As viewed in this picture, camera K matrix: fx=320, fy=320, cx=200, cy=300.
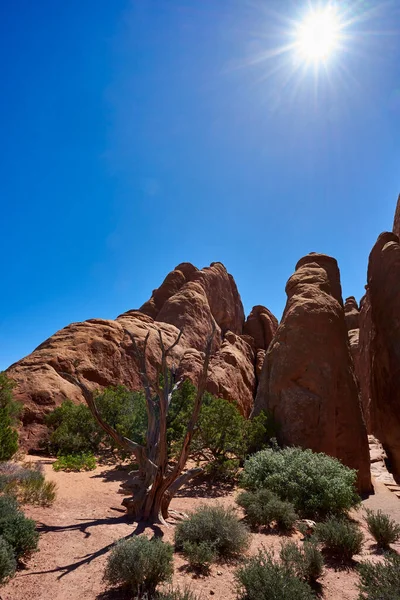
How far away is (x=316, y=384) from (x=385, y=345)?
11.6 m

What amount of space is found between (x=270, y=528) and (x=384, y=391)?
19716mm

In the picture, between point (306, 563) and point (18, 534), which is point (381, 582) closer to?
point (306, 563)

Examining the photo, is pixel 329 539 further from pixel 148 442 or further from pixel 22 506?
pixel 22 506

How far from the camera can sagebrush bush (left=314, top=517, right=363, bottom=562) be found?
7090 mm

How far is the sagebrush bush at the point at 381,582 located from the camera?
4582 mm

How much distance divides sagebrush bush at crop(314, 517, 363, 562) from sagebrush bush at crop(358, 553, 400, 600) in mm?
1787

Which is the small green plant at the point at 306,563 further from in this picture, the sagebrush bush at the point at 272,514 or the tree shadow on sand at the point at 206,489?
the tree shadow on sand at the point at 206,489

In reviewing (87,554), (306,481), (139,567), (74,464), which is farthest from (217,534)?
(74,464)

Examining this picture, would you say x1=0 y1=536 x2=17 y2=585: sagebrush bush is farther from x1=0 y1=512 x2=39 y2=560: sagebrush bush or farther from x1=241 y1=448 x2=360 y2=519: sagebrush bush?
x1=241 y1=448 x2=360 y2=519: sagebrush bush

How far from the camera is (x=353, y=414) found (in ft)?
53.6

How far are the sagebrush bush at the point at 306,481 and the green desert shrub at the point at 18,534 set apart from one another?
743 centimetres

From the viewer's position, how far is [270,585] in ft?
15.6

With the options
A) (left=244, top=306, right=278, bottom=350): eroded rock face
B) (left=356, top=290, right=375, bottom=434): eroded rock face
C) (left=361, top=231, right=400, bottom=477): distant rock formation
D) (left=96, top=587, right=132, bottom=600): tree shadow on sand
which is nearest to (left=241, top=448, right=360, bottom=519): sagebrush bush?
(left=96, top=587, right=132, bottom=600): tree shadow on sand

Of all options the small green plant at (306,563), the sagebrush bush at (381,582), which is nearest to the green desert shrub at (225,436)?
the small green plant at (306,563)
